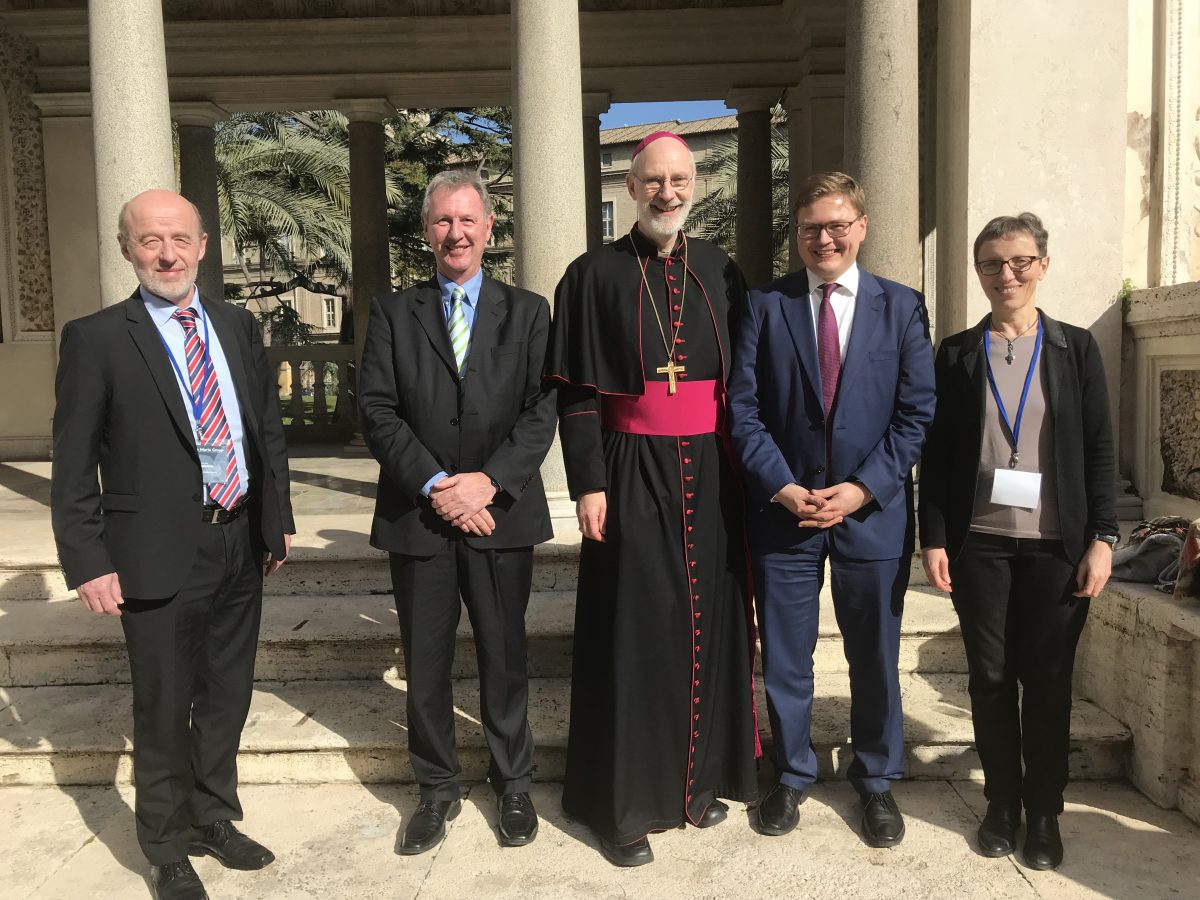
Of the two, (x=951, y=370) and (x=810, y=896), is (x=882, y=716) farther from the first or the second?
(x=951, y=370)

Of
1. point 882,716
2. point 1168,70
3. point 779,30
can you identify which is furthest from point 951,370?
point 779,30

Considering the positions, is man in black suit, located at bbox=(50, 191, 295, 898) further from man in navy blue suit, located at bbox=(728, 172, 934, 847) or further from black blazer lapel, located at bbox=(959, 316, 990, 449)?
black blazer lapel, located at bbox=(959, 316, 990, 449)

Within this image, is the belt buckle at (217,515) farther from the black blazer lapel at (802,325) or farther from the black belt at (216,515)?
the black blazer lapel at (802,325)

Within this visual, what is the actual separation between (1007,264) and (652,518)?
138cm

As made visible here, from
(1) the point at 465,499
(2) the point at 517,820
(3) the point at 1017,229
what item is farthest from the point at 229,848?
(3) the point at 1017,229

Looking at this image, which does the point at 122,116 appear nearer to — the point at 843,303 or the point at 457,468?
the point at 457,468

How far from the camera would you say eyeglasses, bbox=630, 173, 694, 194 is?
3.12 meters

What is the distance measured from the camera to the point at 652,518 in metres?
3.21

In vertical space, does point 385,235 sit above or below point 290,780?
above

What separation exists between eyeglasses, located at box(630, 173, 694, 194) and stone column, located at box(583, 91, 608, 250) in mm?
7404

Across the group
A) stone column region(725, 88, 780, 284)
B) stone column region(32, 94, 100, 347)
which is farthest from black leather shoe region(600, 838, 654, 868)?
stone column region(32, 94, 100, 347)

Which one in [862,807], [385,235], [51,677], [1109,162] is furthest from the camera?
[385,235]

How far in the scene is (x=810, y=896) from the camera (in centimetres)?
300

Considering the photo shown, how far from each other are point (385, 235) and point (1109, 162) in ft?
27.0
